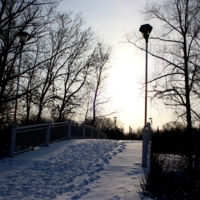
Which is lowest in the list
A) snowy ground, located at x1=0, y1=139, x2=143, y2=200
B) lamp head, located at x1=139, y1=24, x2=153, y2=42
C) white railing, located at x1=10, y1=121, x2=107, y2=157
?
snowy ground, located at x1=0, y1=139, x2=143, y2=200

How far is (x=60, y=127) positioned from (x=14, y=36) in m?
5.57

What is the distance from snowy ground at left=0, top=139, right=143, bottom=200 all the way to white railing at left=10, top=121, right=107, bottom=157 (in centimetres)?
41

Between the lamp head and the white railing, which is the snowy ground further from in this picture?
the lamp head

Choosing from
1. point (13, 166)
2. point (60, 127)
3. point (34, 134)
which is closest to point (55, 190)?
point (13, 166)

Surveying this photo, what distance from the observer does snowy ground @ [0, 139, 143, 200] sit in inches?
236

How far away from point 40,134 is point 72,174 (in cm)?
478

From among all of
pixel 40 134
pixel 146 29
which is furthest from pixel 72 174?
pixel 146 29

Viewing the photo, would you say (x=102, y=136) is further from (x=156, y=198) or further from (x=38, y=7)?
(x=156, y=198)

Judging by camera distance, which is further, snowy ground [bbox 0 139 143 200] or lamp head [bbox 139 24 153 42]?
lamp head [bbox 139 24 153 42]

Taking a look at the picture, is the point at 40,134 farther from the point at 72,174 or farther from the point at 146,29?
the point at 146,29

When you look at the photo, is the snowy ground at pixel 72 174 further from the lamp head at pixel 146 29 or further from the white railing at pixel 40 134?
the lamp head at pixel 146 29

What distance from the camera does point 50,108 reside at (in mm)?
24406

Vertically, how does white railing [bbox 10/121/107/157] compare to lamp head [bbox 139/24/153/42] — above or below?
below

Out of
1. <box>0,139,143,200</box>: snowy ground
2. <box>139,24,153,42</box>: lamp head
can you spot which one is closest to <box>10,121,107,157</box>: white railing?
<box>0,139,143,200</box>: snowy ground
